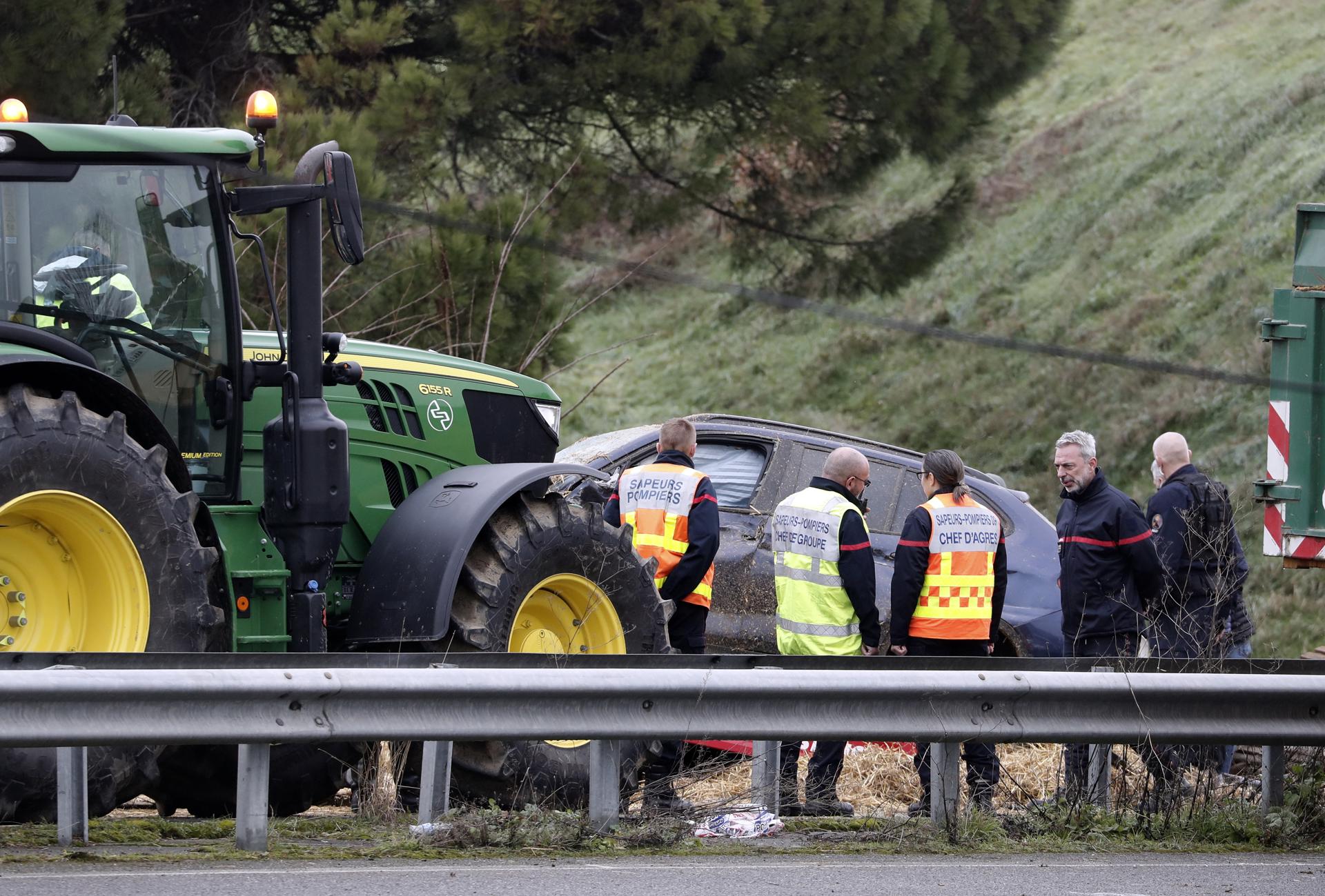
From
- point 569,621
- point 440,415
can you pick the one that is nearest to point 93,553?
point 440,415

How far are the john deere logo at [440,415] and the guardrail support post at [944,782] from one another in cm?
262

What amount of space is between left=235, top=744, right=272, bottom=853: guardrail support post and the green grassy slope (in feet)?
43.5

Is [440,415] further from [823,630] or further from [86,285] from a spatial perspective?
[823,630]

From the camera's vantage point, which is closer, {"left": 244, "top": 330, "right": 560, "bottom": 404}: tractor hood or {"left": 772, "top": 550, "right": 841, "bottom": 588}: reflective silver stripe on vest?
{"left": 244, "top": 330, "right": 560, "bottom": 404}: tractor hood

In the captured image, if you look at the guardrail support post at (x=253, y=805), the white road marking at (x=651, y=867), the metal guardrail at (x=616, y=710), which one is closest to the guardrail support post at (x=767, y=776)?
the metal guardrail at (x=616, y=710)

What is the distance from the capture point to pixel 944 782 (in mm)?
6230

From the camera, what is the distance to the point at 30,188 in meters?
5.95

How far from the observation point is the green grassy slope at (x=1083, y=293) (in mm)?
23344

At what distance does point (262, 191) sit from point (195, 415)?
883 millimetres

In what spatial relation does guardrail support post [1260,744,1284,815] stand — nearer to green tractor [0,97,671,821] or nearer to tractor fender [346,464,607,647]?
green tractor [0,97,671,821]

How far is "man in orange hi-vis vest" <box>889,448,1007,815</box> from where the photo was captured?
7707 millimetres

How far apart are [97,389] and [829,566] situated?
3370 mm

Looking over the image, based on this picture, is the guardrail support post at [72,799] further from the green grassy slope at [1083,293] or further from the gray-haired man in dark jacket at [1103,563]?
the green grassy slope at [1083,293]

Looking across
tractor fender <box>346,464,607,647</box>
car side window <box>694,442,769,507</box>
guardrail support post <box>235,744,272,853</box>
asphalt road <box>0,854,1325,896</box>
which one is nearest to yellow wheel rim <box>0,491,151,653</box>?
guardrail support post <box>235,744,272,853</box>
